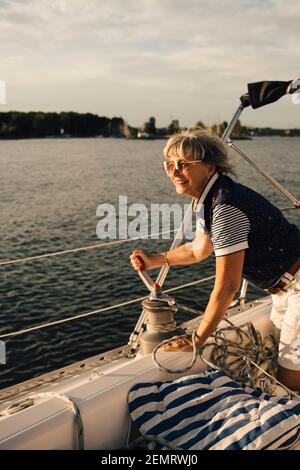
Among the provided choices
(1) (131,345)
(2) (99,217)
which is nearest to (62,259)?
(2) (99,217)

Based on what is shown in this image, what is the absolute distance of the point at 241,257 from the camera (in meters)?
2.06

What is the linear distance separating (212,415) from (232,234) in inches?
28.4

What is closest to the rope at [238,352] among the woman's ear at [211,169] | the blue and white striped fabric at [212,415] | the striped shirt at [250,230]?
the blue and white striped fabric at [212,415]

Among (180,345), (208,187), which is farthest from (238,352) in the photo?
(208,187)

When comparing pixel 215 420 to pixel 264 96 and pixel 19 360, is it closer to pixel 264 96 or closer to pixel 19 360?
pixel 264 96

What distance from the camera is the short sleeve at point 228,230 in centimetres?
204

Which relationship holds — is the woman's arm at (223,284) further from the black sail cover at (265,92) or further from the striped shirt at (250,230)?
the black sail cover at (265,92)

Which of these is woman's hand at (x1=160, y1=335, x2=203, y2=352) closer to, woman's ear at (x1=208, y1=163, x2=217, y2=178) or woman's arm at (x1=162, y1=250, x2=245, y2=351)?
woman's arm at (x1=162, y1=250, x2=245, y2=351)

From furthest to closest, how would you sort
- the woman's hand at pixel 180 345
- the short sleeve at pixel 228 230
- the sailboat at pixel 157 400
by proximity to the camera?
1. the woman's hand at pixel 180 345
2. the short sleeve at pixel 228 230
3. the sailboat at pixel 157 400

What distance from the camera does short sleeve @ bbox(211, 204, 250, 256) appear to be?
2039mm

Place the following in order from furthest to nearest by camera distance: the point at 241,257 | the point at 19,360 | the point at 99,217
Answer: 1. the point at 99,217
2. the point at 19,360
3. the point at 241,257

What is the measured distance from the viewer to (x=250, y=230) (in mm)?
2141
